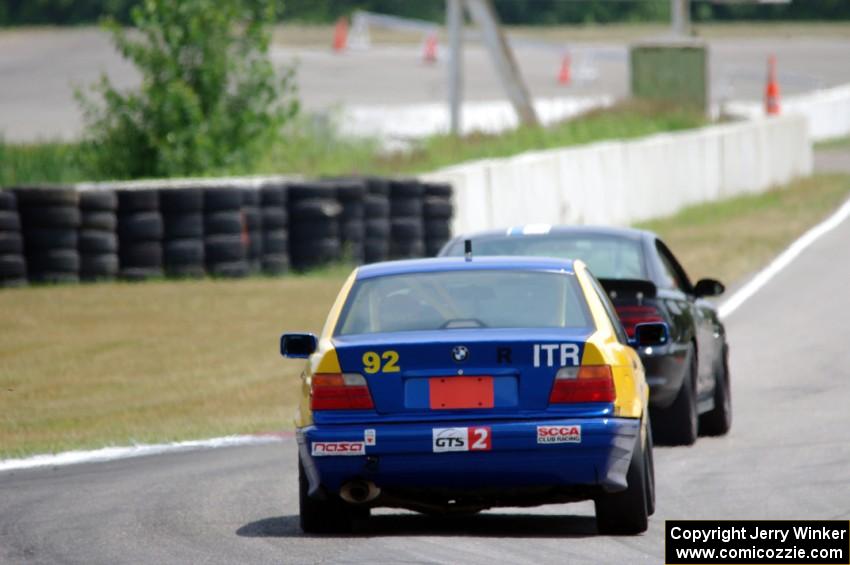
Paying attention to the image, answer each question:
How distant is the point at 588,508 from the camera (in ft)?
32.7

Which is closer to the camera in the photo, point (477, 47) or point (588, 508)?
point (588, 508)

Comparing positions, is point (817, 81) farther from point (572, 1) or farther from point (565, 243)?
point (565, 243)

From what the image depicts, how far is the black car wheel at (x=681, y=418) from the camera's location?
11.9 meters

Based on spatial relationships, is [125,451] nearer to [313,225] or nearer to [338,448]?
[338,448]

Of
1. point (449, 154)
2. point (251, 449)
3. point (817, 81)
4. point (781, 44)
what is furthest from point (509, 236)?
point (781, 44)

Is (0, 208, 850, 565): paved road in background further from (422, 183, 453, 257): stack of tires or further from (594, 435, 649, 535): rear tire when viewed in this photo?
(422, 183, 453, 257): stack of tires

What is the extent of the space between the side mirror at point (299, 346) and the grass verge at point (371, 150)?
16.2 metres

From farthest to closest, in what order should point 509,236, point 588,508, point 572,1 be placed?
point 572,1 < point 509,236 < point 588,508

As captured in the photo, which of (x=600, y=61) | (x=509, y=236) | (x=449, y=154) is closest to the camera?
(x=509, y=236)

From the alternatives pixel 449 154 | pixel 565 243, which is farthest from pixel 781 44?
pixel 565 243

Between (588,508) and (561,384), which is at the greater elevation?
(561,384)

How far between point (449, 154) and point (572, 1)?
56.8 meters

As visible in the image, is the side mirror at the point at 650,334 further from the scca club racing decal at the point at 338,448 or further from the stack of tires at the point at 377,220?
the stack of tires at the point at 377,220

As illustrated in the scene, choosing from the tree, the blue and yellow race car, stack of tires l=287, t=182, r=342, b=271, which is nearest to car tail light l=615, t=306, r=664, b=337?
the blue and yellow race car
